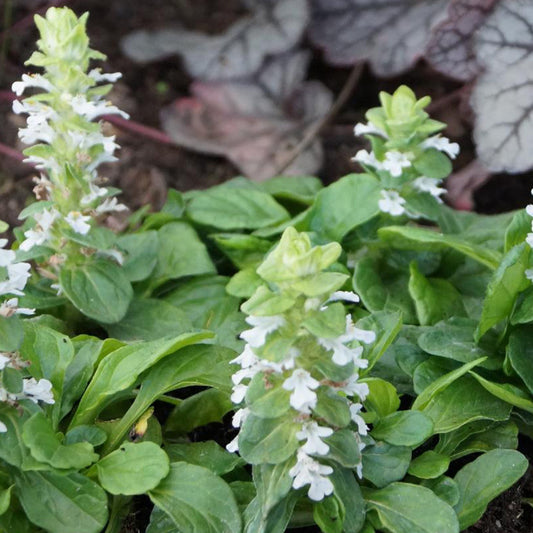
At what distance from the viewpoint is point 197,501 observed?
4.67ft

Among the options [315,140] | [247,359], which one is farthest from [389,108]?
[315,140]

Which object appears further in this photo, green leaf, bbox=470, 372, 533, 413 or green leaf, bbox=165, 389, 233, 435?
green leaf, bbox=165, 389, 233, 435

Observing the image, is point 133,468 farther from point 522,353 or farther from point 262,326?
point 522,353

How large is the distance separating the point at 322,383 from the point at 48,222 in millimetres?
710

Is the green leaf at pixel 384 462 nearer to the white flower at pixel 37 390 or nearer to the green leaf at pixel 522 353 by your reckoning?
the green leaf at pixel 522 353

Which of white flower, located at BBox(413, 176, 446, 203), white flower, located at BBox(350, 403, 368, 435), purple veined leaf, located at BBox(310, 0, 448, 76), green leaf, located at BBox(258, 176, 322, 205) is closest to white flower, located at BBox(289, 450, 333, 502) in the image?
white flower, located at BBox(350, 403, 368, 435)

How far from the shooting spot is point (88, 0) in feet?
10.4

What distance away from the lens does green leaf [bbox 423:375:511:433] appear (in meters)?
1.58

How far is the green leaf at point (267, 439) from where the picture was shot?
1.34 meters

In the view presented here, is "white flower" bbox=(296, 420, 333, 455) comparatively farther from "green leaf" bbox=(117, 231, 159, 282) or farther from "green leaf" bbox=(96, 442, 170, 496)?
"green leaf" bbox=(117, 231, 159, 282)

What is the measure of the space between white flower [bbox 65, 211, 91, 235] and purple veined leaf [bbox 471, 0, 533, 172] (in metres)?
1.02

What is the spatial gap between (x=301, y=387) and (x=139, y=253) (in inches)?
31.1

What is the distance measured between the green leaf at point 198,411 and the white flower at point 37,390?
0.94ft

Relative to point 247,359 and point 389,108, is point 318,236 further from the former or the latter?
point 247,359
